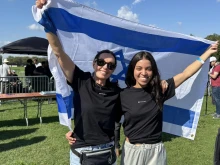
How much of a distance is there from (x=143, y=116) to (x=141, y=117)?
0.07 feet

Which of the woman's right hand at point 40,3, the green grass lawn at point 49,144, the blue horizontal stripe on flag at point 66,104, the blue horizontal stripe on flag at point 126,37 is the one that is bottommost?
the green grass lawn at point 49,144

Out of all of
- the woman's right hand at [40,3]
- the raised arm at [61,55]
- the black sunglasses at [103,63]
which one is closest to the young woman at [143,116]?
the black sunglasses at [103,63]

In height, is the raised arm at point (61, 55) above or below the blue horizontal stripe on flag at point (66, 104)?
above

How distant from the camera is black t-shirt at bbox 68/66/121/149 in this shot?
232 centimetres

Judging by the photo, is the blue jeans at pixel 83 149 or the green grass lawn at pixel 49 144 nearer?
the blue jeans at pixel 83 149

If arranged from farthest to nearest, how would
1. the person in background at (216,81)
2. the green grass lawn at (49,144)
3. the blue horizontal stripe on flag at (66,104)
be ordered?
the person in background at (216,81) → the green grass lawn at (49,144) → the blue horizontal stripe on flag at (66,104)

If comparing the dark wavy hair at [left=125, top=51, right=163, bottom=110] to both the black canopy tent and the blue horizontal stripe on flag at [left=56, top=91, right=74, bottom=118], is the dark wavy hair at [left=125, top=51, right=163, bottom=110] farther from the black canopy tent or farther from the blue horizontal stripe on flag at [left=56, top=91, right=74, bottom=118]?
the black canopy tent

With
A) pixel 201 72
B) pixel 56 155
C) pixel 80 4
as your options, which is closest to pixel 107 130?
pixel 80 4

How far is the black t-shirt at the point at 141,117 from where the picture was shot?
8.26 ft

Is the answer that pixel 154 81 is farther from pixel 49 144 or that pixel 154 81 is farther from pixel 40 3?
pixel 49 144

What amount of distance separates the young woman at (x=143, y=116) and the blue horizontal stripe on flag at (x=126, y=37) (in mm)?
847

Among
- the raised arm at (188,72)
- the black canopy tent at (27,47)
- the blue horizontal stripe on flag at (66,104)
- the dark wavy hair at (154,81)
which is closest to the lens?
the dark wavy hair at (154,81)

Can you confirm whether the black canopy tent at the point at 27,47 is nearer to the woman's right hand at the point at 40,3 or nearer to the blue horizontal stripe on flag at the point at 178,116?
the blue horizontal stripe on flag at the point at 178,116

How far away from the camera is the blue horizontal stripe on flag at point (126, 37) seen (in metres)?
2.97
